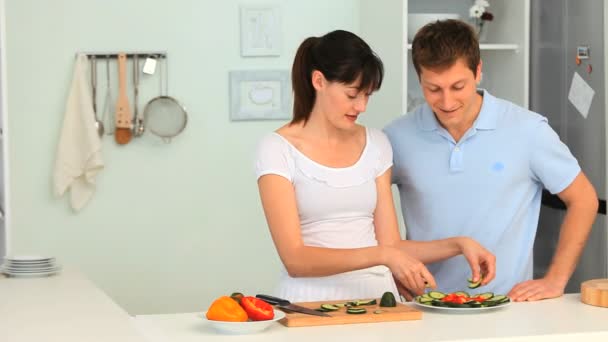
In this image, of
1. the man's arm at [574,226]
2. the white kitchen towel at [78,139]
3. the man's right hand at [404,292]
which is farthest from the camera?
the white kitchen towel at [78,139]

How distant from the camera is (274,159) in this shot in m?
2.60

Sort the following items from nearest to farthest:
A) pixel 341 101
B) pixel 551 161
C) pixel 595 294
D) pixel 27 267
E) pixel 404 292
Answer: pixel 595 294, pixel 341 101, pixel 551 161, pixel 404 292, pixel 27 267

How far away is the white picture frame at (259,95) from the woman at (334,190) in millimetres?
1797

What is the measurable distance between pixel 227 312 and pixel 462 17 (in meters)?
2.72

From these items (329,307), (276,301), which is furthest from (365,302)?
(276,301)

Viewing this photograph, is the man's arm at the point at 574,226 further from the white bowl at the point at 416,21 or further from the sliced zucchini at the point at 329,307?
the white bowl at the point at 416,21

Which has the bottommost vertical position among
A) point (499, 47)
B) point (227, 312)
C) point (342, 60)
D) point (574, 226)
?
point (227, 312)

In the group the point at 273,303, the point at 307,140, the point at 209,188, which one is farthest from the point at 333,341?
the point at 209,188

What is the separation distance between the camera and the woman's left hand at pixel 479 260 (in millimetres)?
2490

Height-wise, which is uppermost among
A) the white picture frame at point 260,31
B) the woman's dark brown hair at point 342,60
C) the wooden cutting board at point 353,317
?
the white picture frame at point 260,31

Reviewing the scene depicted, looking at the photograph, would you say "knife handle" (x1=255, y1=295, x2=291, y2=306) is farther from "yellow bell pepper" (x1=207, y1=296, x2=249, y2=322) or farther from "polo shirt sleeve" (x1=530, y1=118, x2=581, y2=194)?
"polo shirt sleeve" (x1=530, y1=118, x2=581, y2=194)

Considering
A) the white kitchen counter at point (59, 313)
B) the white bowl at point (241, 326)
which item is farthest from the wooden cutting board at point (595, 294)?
the white kitchen counter at point (59, 313)

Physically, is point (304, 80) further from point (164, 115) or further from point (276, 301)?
point (164, 115)

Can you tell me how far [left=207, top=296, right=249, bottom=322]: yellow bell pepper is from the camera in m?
2.16
